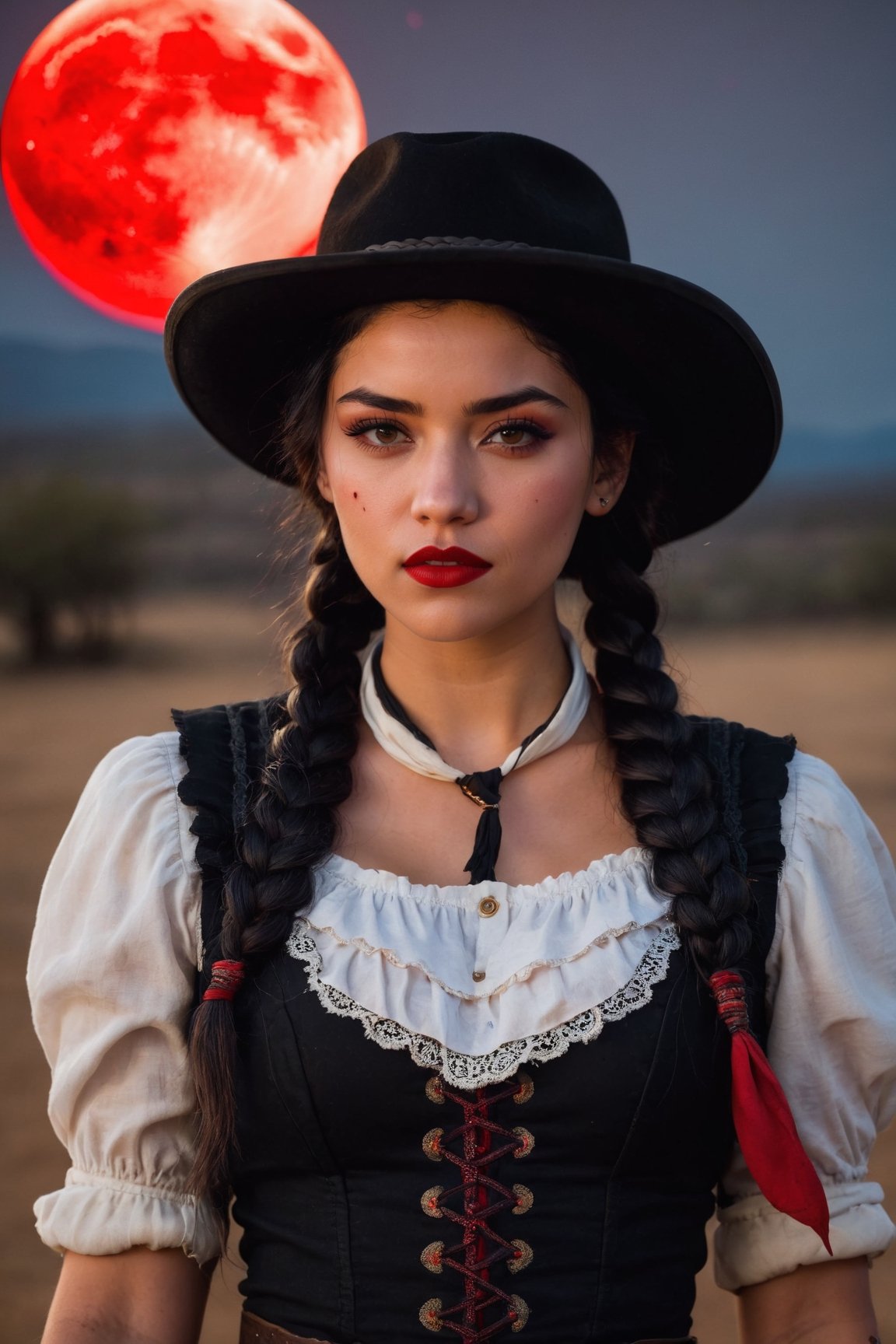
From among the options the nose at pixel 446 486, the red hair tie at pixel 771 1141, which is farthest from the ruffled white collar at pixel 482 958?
the nose at pixel 446 486

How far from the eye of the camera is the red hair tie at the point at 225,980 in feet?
4.43

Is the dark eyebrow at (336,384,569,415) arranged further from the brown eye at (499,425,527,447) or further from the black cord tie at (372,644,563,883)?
the black cord tie at (372,644,563,883)

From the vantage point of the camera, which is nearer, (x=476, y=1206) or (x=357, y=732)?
(x=476, y=1206)

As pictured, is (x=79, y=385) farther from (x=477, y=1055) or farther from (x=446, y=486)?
(x=477, y=1055)

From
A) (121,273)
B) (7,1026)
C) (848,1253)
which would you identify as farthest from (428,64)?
(848,1253)

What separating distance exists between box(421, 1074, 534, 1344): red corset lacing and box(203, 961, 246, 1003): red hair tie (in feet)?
0.72

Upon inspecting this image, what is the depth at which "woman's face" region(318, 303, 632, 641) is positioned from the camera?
1.37 meters

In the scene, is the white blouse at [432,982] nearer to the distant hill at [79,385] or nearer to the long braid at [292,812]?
the long braid at [292,812]

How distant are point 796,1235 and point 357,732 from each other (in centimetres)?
73

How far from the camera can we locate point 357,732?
63.4 inches

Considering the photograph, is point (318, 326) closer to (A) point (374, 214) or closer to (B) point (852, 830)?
(A) point (374, 214)

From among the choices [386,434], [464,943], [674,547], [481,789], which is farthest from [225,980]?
[674,547]

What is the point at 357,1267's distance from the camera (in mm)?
1365

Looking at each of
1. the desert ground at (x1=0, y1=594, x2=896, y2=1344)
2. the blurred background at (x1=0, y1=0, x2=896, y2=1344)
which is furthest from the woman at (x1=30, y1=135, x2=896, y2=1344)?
the desert ground at (x1=0, y1=594, x2=896, y2=1344)
